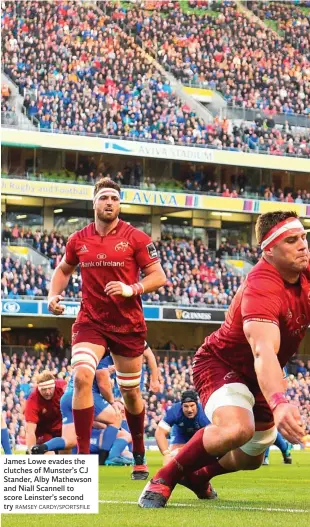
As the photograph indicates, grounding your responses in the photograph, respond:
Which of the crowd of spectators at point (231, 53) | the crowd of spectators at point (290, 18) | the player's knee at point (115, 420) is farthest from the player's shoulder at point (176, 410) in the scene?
the crowd of spectators at point (290, 18)

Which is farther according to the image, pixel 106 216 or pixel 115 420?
pixel 115 420

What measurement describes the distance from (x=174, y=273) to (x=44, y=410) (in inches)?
1161

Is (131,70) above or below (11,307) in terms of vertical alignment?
above

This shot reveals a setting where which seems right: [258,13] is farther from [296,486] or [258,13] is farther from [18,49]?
[296,486]

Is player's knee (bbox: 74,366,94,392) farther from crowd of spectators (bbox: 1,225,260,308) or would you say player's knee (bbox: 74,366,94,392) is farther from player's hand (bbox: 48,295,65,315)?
crowd of spectators (bbox: 1,225,260,308)

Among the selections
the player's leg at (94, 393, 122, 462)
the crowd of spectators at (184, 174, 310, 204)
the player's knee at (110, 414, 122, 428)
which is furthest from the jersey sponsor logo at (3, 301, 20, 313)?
the player's knee at (110, 414, 122, 428)

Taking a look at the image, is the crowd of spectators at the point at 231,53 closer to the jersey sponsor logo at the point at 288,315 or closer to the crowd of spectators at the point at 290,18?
the crowd of spectators at the point at 290,18

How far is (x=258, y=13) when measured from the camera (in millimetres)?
55844

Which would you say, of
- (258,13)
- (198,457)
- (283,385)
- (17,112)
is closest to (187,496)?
(198,457)

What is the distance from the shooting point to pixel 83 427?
403 inches

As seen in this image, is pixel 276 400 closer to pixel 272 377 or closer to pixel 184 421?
pixel 272 377

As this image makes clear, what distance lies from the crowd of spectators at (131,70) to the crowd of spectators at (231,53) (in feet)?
0.18

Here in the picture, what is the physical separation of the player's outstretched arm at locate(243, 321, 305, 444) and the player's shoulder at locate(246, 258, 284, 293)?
1.11 feet

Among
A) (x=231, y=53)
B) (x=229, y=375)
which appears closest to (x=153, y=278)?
(x=229, y=375)
